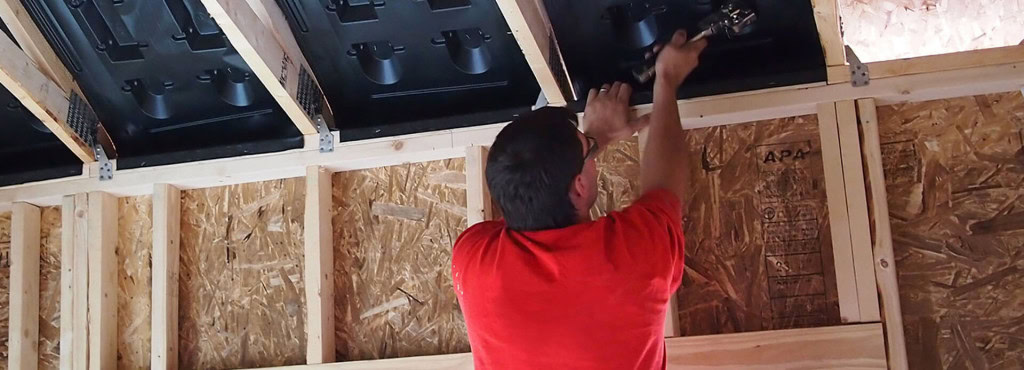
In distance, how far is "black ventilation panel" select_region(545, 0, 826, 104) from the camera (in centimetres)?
246

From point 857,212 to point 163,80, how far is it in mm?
1973

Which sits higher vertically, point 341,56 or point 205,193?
point 341,56

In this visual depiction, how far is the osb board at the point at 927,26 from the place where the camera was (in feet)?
8.90

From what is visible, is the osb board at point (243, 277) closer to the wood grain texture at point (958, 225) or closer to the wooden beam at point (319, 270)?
the wooden beam at point (319, 270)

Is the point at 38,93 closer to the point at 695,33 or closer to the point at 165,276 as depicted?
the point at 165,276

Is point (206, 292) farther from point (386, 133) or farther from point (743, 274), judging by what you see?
point (743, 274)

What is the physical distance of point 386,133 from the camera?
2.79 meters

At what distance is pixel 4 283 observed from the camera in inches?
125

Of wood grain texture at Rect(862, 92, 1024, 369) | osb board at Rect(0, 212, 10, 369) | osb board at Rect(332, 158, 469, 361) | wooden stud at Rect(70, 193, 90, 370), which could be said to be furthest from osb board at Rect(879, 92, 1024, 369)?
osb board at Rect(0, 212, 10, 369)

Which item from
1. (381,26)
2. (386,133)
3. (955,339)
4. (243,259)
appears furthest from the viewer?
(243,259)

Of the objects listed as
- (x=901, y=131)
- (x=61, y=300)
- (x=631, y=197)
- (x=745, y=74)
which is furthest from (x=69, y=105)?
(x=901, y=131)

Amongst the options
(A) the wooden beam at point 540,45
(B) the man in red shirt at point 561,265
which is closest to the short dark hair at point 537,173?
(B) the man in red shirt at point 561,265

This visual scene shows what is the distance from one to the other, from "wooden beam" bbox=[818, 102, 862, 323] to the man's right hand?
38 centimetres

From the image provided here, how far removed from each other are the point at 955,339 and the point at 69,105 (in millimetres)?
2542
